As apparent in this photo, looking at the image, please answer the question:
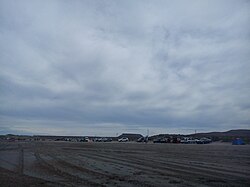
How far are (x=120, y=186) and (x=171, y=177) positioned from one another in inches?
158

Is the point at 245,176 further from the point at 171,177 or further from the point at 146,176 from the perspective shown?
the point at 146,176

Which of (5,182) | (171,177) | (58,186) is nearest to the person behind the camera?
(58,186)

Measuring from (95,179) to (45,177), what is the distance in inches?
110

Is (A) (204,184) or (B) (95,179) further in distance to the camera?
(B) (95,179)

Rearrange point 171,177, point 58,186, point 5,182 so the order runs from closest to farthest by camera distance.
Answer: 1. point 58,186
2. point 5,182
3. point 171,177

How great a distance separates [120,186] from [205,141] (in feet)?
305

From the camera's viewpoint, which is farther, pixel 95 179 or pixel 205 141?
pixel 205 141

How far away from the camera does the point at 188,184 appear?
1616 centimetres

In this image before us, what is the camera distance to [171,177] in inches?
739

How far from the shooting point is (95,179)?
1816 cm

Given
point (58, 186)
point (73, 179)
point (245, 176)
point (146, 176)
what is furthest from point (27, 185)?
point (245, 176)

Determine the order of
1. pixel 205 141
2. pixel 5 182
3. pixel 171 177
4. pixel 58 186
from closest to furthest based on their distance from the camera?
pixel 58 186 < pixel 5 182 < pixel 171 177 < pixel 205 141

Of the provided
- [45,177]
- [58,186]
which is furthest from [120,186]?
[45,177]

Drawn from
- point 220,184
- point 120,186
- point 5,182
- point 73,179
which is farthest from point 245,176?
point 5,182
